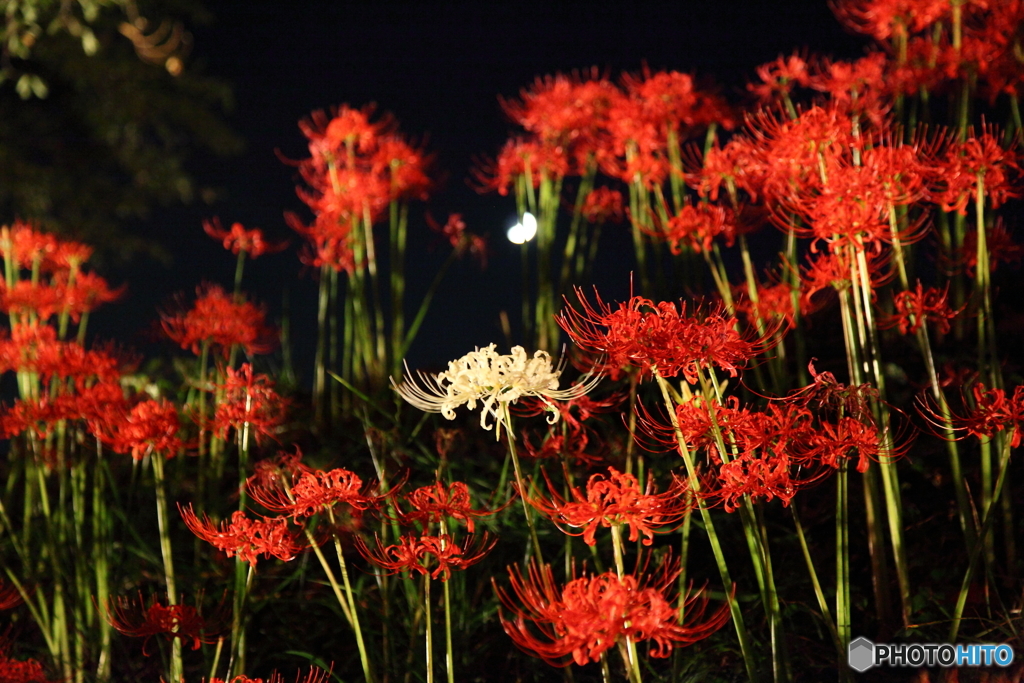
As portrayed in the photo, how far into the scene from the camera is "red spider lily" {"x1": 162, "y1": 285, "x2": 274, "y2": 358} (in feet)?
6.82

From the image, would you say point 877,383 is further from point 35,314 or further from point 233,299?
point 35,314

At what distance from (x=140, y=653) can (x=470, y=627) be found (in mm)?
846

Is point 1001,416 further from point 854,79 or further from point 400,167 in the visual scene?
point 400,167

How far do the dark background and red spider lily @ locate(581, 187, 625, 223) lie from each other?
0.09 meters

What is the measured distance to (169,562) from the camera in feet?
5.47

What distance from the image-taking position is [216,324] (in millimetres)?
2096

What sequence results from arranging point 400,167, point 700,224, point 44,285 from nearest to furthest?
point 700,224, point 44,285, point 400,167

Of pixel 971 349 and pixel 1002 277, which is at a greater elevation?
pixel 1002 277

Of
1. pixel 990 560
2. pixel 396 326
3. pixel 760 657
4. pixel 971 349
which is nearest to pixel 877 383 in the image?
pixel 990 560

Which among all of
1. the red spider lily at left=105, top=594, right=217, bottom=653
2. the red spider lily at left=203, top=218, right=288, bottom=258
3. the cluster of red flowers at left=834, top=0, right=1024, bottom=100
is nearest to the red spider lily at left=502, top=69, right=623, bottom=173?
the cluster of red flowers at left=834, top=0, right=1024, bottom=100

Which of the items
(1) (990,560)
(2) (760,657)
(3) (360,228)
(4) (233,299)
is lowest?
(2) (760,657)

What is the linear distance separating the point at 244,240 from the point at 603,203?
3.41 feet

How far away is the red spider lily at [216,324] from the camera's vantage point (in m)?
2.08

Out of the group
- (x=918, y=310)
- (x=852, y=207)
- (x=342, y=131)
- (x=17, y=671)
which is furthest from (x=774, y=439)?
(x=342, y=131)
